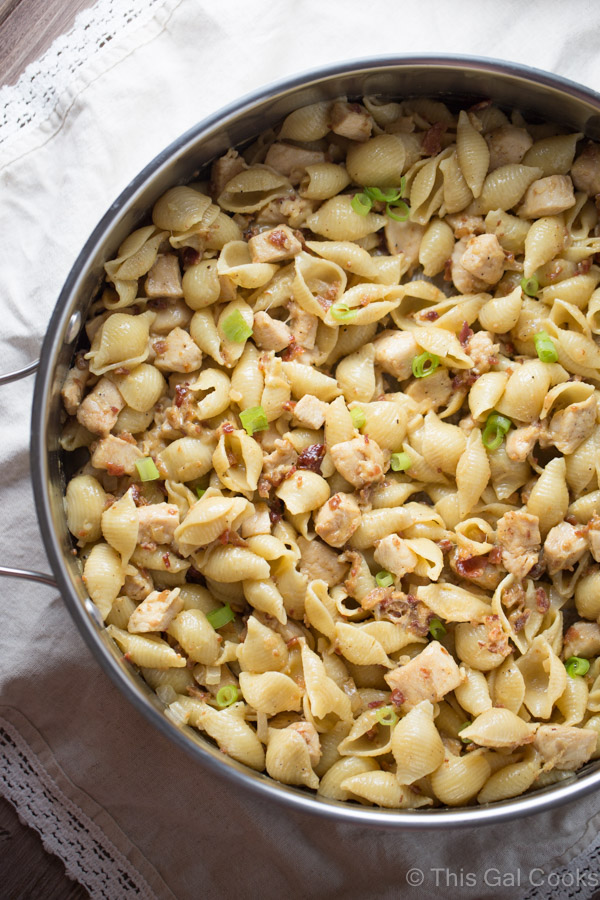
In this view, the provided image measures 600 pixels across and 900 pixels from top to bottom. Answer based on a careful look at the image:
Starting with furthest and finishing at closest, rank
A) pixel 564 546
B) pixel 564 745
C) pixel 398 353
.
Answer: pixel 398 353, pixel 564 546, pixel 564 745

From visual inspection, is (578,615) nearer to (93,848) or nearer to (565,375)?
(565,375)

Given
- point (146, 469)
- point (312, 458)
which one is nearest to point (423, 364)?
point (312, 458)

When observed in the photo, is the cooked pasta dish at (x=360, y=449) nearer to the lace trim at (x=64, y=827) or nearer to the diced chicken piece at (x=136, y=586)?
the diced chicken piece at (x=136, y=586)

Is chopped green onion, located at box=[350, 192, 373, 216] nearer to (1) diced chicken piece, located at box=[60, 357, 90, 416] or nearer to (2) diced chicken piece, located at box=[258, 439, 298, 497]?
(2) diced chicken piece, located at box=[258, 439, 298, 497]

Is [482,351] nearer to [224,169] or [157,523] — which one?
[224,169]

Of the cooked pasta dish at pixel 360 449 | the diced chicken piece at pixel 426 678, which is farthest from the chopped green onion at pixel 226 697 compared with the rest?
the diced chicken piece at pixel 426 678

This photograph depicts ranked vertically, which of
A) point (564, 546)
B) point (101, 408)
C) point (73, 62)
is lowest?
point (564, 546)
